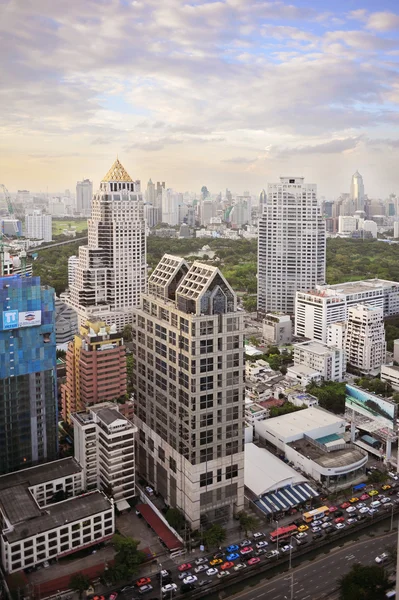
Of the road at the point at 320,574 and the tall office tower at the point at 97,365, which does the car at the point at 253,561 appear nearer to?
the road at the point at 320,574

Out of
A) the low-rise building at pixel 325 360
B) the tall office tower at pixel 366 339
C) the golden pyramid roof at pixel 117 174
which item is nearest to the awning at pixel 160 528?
the low-rise building at pixel 325 360

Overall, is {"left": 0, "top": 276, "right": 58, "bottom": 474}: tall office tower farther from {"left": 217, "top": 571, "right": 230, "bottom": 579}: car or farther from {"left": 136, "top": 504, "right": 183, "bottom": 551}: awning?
{"left": 217, "top": 571, "right": 230, "bottom": 579}: car

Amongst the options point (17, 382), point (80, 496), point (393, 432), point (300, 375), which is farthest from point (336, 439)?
point (17, 382)

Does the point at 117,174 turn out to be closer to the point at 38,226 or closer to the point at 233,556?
the point at 233,556

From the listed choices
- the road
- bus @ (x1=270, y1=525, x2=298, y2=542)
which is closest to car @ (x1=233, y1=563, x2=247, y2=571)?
the road

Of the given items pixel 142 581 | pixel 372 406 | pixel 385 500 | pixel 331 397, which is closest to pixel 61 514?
pixel 142 581

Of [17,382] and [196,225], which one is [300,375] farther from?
[196,225]

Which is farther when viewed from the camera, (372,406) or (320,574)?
(372,406)
